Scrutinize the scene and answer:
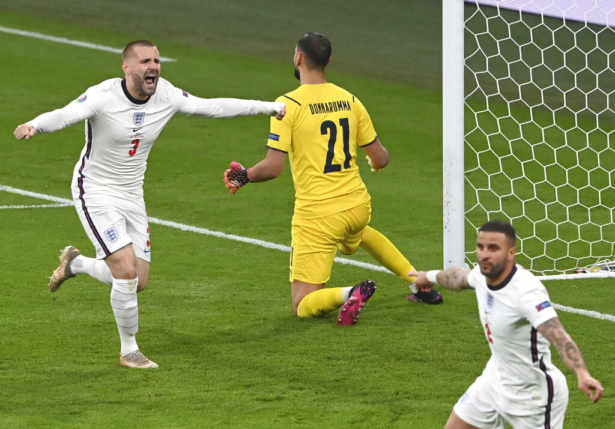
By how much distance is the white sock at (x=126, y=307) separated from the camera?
22.0 ft

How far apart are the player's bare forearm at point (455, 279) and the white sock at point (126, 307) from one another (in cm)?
224

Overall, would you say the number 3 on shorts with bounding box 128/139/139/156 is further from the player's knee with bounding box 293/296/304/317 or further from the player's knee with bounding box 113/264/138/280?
the player's knee with bounding box 293/296/304/317

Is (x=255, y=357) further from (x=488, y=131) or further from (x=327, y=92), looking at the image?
Result: (x=488, y=131)

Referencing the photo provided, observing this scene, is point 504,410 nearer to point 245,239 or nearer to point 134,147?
point 134,147

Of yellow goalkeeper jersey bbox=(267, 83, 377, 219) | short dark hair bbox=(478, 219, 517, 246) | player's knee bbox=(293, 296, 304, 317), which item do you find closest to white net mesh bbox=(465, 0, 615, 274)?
yellow goalkeeper jersey bbox=(267, 83, 377, 219)

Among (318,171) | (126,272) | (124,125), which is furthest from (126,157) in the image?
(318,171)

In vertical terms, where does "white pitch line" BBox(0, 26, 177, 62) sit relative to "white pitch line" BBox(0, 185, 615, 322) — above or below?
above

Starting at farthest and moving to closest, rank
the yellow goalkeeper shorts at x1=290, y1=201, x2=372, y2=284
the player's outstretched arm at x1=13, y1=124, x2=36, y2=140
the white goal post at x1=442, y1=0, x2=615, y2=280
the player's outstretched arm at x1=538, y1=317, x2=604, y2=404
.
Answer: the white goal post at x1=442, y1=0, x2=615, y2=280, the yellow goalkeeper shorts at x1=290, y1=201, x2=372, y2=284, the player's outstretched arm at x1=13, y1=124, x2=36, y2=140, the player's outstretched arm at x1=538, y1=317, x2=604, y2=404

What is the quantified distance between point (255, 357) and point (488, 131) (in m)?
8.32

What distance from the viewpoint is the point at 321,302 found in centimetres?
752

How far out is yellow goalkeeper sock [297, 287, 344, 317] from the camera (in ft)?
24.4

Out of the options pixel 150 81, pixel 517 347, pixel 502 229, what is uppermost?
pixel 150 81

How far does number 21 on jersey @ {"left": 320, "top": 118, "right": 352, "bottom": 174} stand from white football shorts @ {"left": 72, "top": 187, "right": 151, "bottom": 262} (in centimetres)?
136

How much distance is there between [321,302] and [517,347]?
2.79m
